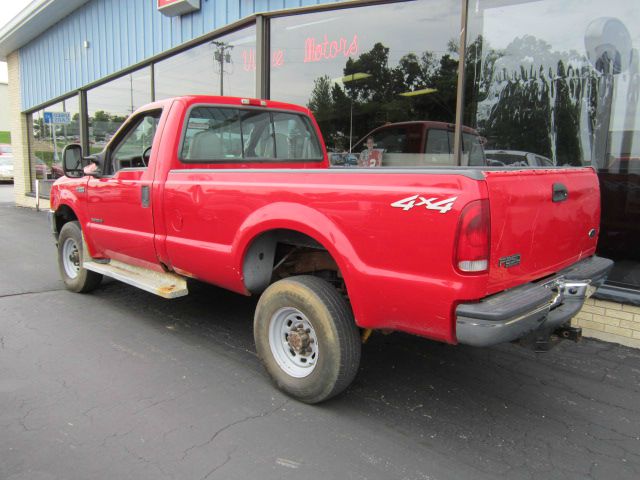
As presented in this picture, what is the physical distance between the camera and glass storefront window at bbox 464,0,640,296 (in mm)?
4969

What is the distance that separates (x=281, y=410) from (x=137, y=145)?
3.00 metres

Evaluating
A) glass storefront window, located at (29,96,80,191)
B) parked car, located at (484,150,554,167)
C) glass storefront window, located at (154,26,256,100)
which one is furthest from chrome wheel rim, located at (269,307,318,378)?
glass storefront window, located at (29,96,80,191)

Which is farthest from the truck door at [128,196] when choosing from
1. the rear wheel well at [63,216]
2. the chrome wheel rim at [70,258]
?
the rear wheel well at [63,216]

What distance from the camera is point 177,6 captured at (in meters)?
8.82

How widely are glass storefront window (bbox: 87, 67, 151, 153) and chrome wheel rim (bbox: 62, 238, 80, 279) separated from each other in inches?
218

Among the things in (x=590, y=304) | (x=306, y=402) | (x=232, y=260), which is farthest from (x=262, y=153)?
(x=590, y=304)

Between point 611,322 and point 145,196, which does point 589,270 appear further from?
point 145,196

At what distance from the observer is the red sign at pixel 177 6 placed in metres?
8.69

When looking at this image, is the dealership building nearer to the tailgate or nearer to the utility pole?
the utility pole

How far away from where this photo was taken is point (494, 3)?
5691 millimetres

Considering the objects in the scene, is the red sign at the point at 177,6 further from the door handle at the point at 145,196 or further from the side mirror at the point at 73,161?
the door handle at the point at 145,196

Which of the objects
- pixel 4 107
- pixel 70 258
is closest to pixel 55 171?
pixel 70 258

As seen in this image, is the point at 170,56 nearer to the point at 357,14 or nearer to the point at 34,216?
the point at 357,14

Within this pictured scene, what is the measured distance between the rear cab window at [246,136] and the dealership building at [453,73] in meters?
2.00
